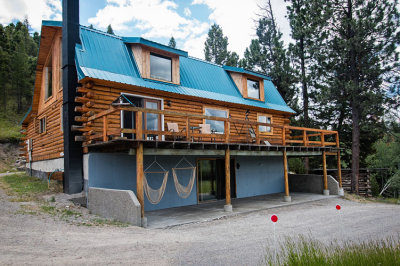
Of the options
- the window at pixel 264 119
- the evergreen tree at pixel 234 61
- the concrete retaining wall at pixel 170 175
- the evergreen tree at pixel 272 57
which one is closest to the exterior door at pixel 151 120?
the concrete retaining wall at pixel 170 175

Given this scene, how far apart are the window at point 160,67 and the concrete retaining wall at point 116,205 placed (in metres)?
5.48

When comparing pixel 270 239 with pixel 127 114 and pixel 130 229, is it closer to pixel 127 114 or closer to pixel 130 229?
pixel 130 229

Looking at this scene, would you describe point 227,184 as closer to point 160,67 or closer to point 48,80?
point 160,67

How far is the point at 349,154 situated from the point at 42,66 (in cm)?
2500

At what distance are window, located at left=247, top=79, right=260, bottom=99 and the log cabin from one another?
6 centimetres

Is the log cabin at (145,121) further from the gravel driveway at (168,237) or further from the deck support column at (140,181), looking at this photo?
the gravel driveway at (168,237)

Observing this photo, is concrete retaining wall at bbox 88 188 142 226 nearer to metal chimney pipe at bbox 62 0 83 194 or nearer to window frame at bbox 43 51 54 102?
metal chimney pipe at bbox 62 0 83 194

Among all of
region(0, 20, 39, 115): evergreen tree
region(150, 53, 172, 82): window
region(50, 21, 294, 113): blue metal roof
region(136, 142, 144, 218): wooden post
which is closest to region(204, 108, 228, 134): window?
region(50, 21, 294, 113): blue metal roof

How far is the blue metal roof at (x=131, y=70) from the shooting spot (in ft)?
36.7

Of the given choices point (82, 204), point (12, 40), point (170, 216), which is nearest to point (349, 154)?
point (170, 216)

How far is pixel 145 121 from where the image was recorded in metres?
11.5

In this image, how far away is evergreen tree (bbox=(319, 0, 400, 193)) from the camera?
18.2 metres

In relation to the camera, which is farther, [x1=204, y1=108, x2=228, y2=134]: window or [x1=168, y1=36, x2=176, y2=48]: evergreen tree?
[x1=168, y1=36, x2=176, y2=48]: evergreen tree

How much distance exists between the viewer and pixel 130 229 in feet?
26.6
